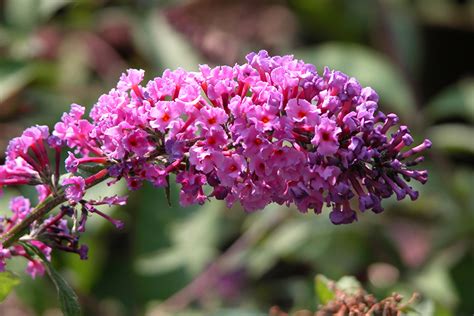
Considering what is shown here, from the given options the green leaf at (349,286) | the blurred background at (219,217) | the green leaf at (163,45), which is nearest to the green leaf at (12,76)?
the blurred background at (219,217)

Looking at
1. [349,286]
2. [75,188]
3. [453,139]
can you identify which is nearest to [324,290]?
[349,286]

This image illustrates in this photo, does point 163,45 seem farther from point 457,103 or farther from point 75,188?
point 75,188

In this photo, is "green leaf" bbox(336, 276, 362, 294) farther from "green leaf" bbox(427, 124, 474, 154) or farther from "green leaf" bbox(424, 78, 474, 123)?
"green leaf" bbox(424, 78, 474, 123)

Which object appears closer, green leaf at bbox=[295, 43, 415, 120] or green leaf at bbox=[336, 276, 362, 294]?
green leaf at bbox=[336, 276, 362, 294]

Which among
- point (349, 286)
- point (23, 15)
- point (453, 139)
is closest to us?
point (349, 286)

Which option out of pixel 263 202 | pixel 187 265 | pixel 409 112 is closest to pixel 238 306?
pixel 187 265

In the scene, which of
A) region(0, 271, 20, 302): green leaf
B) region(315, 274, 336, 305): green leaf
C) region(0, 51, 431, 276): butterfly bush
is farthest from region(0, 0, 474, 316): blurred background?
region(0, 51, 431, 276): butterfly bush

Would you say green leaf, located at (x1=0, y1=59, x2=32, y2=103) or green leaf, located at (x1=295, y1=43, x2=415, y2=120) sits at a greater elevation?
green leaf, located at (x1=295, y1=43, x2=415, y2=120)
